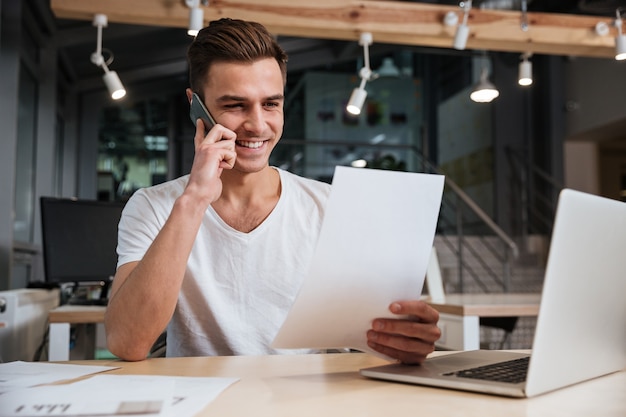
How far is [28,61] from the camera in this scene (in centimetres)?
432

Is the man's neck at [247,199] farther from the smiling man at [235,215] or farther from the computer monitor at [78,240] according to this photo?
the computer monitor at [78,240]

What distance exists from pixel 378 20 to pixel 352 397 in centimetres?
343

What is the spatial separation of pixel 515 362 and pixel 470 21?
3360 millimetres

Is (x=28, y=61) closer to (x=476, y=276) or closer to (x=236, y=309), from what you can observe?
(x=236, y=309)

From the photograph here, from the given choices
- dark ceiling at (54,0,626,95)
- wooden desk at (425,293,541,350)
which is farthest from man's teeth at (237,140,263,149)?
dark ceiling at (54,0,626,95)

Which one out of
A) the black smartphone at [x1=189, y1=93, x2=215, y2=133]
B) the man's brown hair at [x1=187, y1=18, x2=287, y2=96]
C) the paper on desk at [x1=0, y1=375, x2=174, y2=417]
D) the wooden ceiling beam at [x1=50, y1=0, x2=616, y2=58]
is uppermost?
the wooden ceiling beam at [x1=50, y1=0, x2=616, y2=58]

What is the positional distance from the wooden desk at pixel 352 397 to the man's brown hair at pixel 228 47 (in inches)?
31.8

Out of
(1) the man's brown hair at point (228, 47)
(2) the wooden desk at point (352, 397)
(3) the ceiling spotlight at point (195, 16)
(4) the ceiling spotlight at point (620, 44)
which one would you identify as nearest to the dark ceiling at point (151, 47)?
(4) the ceiling spotlight at point (620, 44)

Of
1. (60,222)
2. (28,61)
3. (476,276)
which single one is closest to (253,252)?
(60,222)

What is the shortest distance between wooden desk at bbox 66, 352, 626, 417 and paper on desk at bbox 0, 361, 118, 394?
6 centimetres

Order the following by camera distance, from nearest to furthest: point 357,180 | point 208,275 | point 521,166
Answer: point 357,180
point 208,275
point 521,166

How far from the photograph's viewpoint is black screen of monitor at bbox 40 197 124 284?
8.98 ft

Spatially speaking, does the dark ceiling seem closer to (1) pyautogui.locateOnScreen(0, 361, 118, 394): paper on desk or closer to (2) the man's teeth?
(2) the man's teeth

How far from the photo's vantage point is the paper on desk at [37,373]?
876 mm
